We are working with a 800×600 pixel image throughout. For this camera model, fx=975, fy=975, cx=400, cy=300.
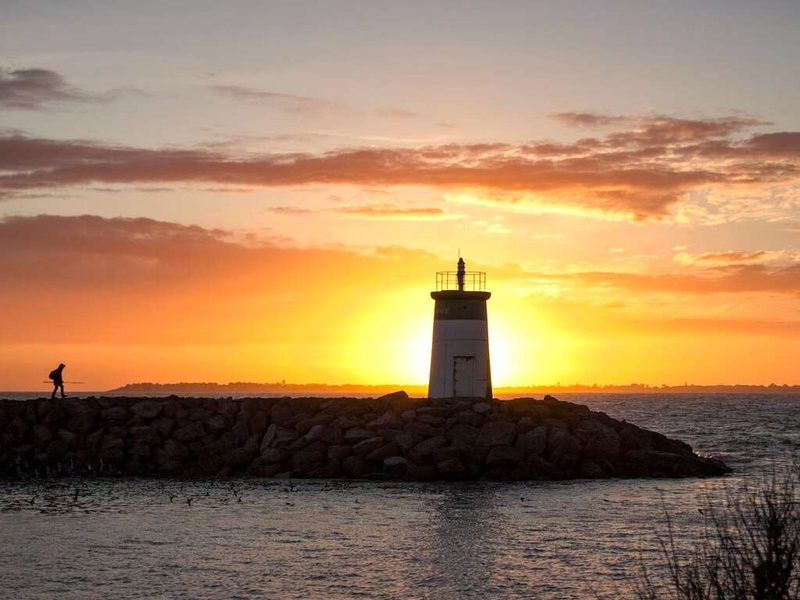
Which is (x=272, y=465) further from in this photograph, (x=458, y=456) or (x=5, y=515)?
(x=5, y=515)

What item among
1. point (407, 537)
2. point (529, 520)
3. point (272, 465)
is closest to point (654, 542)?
point (529, 520)

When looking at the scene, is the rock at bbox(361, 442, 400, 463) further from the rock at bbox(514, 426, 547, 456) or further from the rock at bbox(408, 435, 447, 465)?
the rock at bbox(514, 426, 547, 456)

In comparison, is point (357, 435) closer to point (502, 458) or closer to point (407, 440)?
point (407, 440)

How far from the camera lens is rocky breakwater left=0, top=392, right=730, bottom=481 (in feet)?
108

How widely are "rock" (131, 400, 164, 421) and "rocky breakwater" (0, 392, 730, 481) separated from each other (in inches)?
1.8

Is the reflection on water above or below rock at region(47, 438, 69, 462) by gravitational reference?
below

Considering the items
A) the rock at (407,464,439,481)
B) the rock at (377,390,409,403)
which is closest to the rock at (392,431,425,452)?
the rock at (407,464,439,481)

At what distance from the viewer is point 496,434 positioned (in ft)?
111

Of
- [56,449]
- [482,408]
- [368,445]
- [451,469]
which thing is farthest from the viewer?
[482,408]

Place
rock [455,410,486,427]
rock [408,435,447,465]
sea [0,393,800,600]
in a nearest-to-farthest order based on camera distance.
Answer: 1. sea [0,393,800,600]
2. rock [408,435,447,465]
3. rock [455,410,486,427]

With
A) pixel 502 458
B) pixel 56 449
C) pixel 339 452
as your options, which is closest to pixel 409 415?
pixel 339 452

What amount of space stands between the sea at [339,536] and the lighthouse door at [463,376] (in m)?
6.19

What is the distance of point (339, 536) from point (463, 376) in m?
15.8

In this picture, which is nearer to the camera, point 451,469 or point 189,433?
point 451,469
